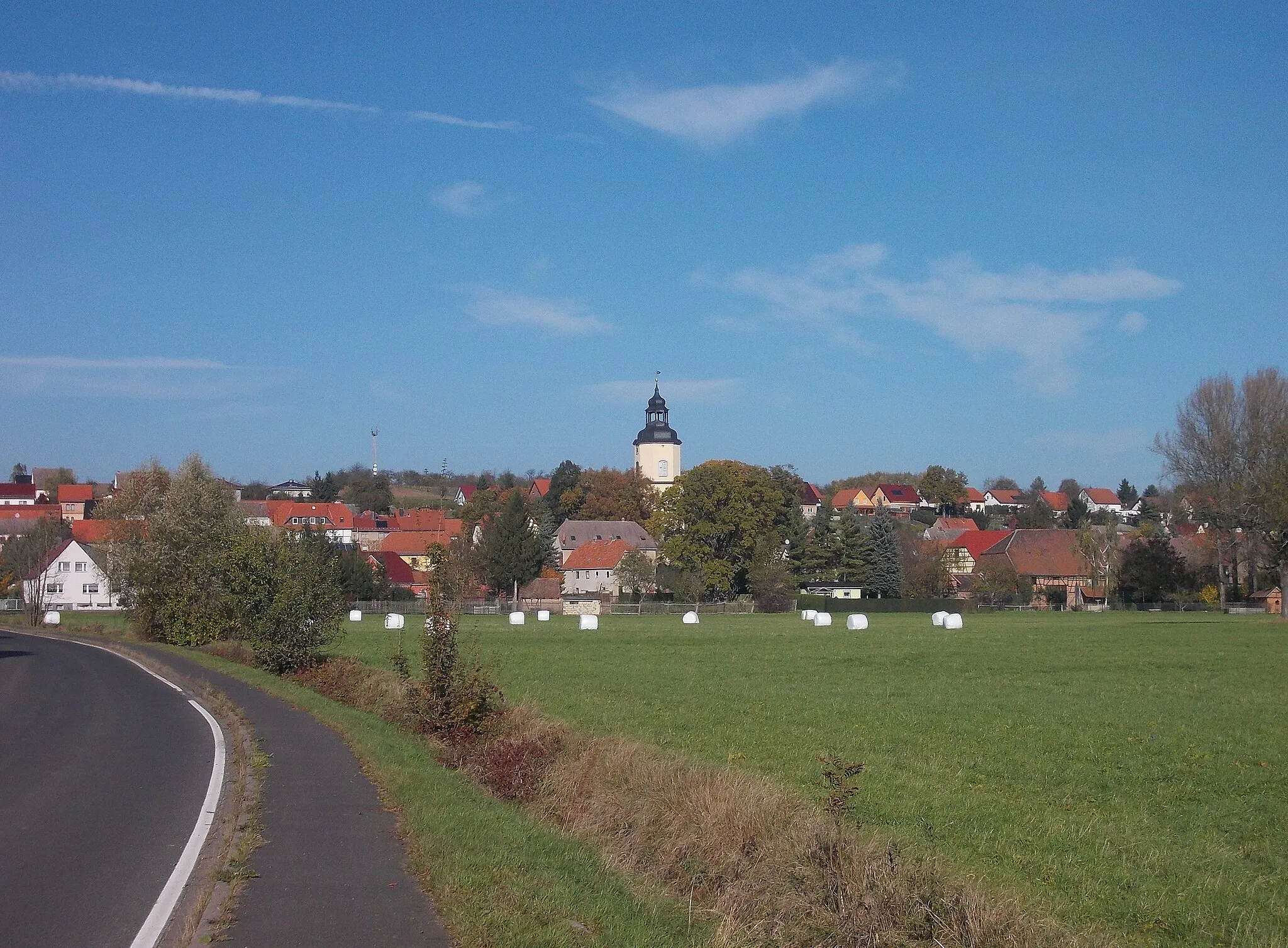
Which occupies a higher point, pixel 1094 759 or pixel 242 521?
pixel 242 521

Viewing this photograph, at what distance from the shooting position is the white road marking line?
748cm

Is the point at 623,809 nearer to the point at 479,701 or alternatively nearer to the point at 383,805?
the point at 383,805

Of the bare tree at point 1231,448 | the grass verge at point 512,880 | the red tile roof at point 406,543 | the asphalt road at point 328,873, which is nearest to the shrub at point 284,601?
the asphalt road at point 328,873

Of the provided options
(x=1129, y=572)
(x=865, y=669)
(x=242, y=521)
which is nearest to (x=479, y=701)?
(x=865, y=669)

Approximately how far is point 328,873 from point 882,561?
96481 mm

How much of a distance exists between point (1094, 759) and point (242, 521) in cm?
4954

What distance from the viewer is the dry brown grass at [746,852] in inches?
306

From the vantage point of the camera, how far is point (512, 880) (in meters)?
8.75

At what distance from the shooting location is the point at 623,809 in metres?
11.9

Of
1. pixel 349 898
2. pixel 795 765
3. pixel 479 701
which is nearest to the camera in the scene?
pixel 349 898

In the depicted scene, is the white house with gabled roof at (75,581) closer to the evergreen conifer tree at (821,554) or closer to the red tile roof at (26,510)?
the red tile roof at (26,510)

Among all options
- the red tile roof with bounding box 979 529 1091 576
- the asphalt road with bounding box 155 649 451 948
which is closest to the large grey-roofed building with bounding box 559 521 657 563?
the red tile roof with bounding box 979 529 1091 576

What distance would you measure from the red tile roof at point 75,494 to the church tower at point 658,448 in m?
78.7

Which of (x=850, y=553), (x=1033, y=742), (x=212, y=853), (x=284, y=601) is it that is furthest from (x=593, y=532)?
(x=212, y=853)
